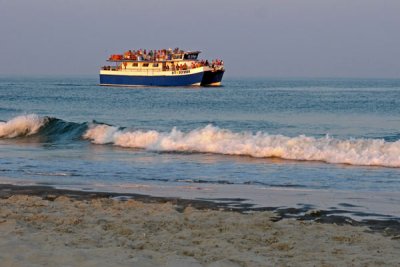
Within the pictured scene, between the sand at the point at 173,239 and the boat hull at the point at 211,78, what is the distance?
83.5 meters

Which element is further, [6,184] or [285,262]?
[6,184]

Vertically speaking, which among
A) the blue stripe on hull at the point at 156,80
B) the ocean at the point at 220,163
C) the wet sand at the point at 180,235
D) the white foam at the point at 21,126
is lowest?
the blue stripe on hull at the point at 156,80

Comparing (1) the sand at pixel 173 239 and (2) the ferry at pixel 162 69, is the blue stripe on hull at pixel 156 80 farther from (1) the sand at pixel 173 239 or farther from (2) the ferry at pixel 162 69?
(1) the sand at pixel 173 239

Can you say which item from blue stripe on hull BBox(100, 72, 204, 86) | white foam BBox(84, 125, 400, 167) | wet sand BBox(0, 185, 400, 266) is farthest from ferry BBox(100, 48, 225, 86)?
wet sand BBox(0, 185, 400, 266)

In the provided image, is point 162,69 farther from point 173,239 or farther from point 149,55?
point 173,239

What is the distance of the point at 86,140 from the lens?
82.9ft

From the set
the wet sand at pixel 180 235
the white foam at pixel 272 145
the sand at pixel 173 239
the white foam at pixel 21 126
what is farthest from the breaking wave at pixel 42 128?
the sand at pixel 173 239

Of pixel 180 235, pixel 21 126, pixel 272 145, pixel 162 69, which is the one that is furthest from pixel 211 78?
pixel 180 235

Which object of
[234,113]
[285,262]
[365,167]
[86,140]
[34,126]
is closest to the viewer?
[285,262]

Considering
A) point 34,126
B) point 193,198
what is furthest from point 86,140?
point 193,198

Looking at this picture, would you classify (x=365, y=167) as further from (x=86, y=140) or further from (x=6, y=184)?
(x=86, y=140)

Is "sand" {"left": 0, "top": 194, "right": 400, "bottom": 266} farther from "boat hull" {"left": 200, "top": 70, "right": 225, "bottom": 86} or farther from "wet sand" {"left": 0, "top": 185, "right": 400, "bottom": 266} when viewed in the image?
"boat hull" {"left": 200, "top": 70, "right": 225, "bottom": 86}

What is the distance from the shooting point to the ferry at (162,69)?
298 feet

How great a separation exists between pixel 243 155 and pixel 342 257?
39.4 ft
